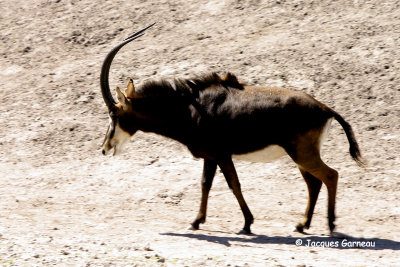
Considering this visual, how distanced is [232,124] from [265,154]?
61cm

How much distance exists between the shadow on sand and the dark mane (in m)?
2.09

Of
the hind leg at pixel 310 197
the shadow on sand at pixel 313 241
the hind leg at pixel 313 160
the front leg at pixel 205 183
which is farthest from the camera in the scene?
the front leg at pixel 205 183

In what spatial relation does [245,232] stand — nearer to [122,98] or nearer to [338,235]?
[338,235]

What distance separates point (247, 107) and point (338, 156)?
410 centimetres

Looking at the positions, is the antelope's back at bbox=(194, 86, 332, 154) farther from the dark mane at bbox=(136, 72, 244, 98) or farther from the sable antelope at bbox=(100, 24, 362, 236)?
the dark mane at bbox=(136, 72, 244, 98)

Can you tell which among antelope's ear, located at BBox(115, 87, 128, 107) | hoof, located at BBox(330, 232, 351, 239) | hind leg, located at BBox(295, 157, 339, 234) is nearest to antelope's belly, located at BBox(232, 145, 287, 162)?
hind leg, located at BBox(295, 157, 339, 234)

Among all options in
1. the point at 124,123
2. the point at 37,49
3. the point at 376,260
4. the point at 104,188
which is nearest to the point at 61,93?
the point at 37,49

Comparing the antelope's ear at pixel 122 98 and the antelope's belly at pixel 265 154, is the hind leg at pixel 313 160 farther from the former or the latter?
the antelope's ear at pixel 122 98

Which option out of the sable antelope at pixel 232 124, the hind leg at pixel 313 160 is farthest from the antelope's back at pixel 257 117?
the hind leg at pixel 313 160

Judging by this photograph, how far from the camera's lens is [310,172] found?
10242 millimetres

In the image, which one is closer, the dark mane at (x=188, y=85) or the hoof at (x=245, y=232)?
the hoof at (x=245, y=232)

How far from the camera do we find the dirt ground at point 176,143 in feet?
31.2

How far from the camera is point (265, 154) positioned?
1045 centimetres

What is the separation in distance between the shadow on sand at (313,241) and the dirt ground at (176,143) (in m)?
0.04
